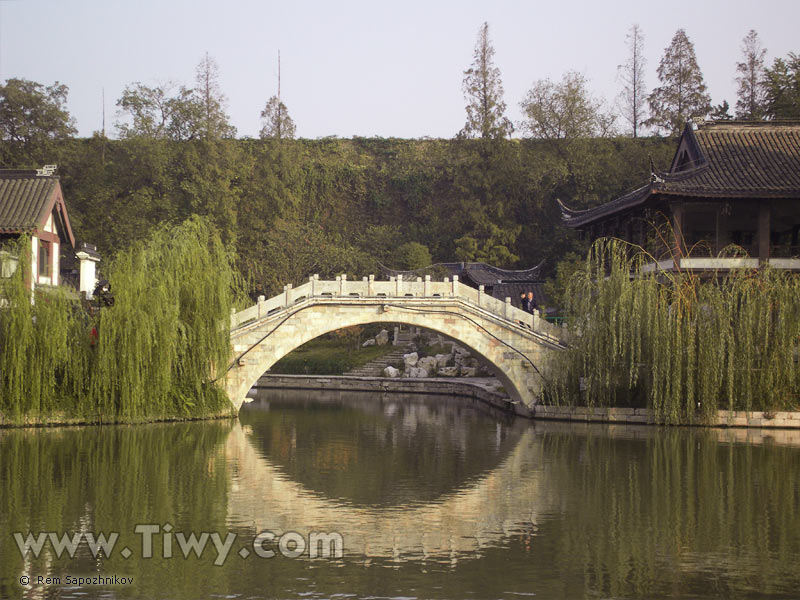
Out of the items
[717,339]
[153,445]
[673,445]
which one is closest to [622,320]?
[717,339]

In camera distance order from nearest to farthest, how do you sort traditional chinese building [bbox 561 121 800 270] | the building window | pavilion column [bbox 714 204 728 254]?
traditional chinese building [bbox 561 121 800 270], the building window, pavilion column [bbox 714 204 728 254]

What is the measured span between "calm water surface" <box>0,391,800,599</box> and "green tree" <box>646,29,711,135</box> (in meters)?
23.9

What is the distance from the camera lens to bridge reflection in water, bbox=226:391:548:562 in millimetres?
12164

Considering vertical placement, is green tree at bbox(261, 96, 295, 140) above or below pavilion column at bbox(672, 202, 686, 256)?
above

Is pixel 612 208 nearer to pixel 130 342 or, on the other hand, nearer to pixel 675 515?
pixel 130 342

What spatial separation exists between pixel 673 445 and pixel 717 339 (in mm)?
3298

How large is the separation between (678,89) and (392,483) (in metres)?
31.8

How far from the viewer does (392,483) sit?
15.5m

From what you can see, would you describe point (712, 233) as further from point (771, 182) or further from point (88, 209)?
point (88, 209)

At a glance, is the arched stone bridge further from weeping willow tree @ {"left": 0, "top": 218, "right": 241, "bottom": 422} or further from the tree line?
the tree line

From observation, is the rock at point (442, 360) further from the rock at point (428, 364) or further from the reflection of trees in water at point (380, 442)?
the reflection of trees in water at point (380, 442)

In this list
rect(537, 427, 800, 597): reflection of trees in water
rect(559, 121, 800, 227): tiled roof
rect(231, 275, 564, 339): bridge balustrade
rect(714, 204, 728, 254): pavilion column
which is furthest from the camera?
rect(714, 204, 728, 254): pavilion column

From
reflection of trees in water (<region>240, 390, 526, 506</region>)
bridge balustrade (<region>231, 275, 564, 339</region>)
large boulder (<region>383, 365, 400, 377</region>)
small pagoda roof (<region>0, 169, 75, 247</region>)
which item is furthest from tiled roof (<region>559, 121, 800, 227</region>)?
small pagoda roof (<region>0, 169, 75, 247</region>)

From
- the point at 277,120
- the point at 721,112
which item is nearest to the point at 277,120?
the point at 277,120
